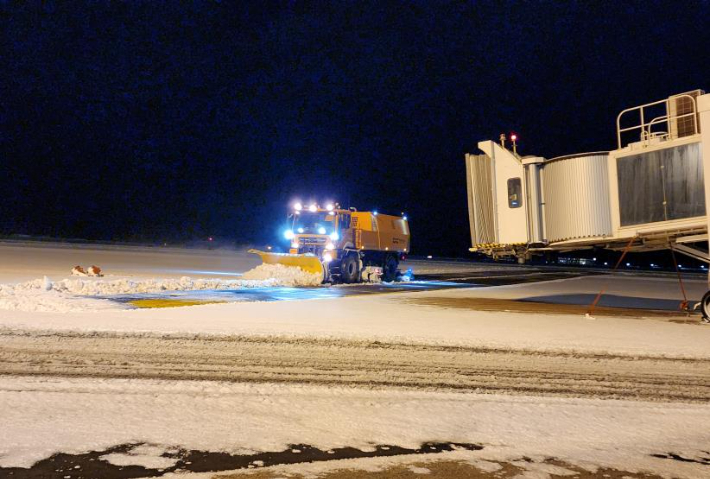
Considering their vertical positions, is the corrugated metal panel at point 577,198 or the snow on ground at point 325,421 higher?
the corrugated metal panel at point 577,198

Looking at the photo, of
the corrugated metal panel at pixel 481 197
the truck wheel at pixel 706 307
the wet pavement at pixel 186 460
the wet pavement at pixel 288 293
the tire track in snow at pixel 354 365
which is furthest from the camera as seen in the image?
the wet pavement at pixel 288 293

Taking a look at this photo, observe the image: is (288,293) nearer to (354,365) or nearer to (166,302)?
(166,302)

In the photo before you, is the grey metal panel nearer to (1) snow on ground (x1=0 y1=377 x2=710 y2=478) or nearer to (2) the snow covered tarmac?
(2) the snow covered tarmac

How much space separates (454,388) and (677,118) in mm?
9277

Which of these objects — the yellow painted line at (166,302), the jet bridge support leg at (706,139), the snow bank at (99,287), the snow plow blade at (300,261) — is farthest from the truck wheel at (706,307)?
the snow bank at (99,287)

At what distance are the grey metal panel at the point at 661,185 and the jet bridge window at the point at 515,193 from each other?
227cm

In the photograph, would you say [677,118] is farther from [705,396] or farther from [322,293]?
[322,293]

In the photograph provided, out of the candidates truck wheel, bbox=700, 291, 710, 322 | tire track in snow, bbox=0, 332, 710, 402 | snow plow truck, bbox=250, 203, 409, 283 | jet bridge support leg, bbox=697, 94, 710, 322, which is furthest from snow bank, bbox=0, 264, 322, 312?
truck wheel, bbox=700, 291, 710, 322

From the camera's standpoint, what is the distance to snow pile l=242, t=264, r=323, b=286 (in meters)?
25.0

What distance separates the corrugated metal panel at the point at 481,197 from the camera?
633 inches

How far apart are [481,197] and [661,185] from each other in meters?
4.22

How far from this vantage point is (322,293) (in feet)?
69.7

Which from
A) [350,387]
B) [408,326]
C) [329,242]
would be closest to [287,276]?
[329,242]

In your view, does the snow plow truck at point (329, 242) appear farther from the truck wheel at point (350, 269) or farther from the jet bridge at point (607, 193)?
the jet bridge at point (607, 193)
